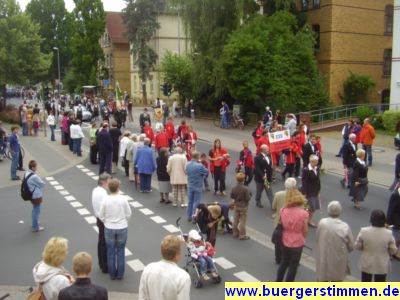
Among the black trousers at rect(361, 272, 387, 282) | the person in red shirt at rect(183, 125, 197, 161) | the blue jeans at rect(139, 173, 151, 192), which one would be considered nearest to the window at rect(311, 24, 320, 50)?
the person in red shirt at rect(183, 125, 197, 161)

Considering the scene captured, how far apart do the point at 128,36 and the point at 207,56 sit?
24.8m

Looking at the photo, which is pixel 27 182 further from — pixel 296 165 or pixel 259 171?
pixel 296 165

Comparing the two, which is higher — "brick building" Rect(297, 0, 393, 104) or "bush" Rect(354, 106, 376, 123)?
"brick building" Rect(297, 0, 393, 104)

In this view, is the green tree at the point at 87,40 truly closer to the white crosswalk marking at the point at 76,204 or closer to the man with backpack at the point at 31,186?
the white crosswalk marking at the point at 76,204

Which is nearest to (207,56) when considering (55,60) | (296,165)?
(296,165)

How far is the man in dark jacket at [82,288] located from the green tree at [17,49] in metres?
30.2

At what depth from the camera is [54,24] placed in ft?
260

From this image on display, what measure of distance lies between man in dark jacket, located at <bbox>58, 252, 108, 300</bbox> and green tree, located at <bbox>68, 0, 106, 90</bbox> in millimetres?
60469

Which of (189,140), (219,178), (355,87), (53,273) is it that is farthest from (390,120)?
(53,273)

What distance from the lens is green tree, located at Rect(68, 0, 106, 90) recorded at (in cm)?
6362

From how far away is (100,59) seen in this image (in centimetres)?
6619

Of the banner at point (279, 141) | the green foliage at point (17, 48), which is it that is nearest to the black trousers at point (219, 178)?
the banner at point (279, 141)

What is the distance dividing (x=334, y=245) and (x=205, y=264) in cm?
218

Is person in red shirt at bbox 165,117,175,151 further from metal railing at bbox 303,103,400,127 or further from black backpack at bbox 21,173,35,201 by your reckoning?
metal railing at bbox 303,103,400,127
